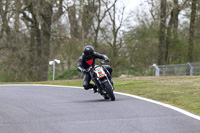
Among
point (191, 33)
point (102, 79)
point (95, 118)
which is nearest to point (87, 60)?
point (102, 79)

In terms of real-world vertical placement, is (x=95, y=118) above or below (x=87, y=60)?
below

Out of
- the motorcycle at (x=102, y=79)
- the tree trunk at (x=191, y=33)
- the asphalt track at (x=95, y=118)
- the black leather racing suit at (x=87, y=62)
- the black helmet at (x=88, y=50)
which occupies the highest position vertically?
the tree trunk at (x=191, y=33)

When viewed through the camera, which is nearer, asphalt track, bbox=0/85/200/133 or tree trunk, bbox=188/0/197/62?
asphalt track, bbox=0/85/200/133

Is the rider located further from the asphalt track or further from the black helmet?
the asphalt track

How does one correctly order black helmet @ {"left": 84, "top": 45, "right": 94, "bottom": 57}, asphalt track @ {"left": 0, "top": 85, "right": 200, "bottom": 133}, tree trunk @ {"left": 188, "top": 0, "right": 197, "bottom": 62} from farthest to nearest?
tree trunk @ {"left": 188, "top": 0, "right": 197, "bottom": 62}, black helmet @ {"left": 84, "top": 45, "right": 94, "bottom": 57}, asphalt track @ {"left": 0, "top": 85, "right": 200, "bottom": 133}

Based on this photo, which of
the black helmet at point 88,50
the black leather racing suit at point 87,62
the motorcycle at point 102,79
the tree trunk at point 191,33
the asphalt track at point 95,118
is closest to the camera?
the asphalt track at point 95,118

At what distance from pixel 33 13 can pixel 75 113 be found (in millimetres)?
26312

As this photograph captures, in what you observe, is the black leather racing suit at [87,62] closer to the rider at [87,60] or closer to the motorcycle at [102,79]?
the rider at [87,60]

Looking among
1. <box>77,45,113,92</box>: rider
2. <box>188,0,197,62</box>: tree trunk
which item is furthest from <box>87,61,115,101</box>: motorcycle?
<box>188,0,197,62</box>: tree trunk

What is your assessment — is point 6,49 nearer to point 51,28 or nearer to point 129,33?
point 51,28

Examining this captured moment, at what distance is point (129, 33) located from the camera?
113 ft

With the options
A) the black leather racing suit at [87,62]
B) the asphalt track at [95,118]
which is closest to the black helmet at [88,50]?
the black leather racing suit at [87,62]

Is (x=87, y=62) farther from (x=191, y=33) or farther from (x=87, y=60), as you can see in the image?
(x=191, y=33)

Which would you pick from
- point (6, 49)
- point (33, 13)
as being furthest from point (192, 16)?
point (6, 49)
